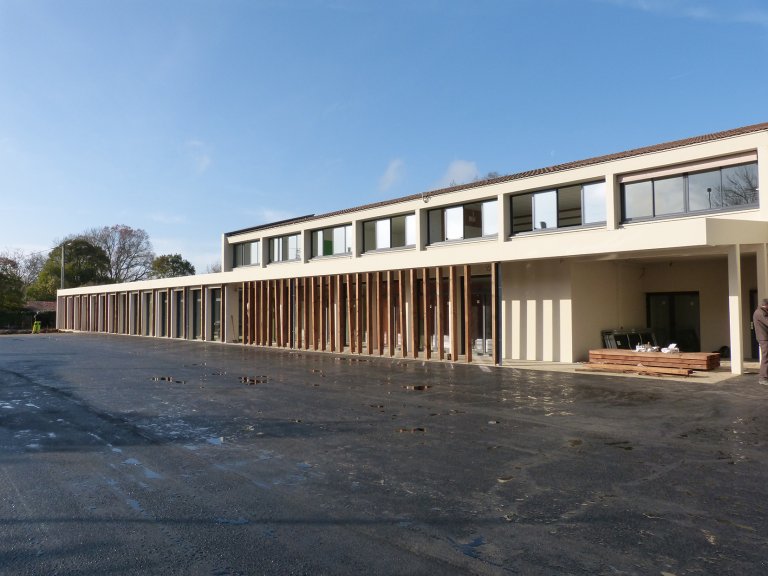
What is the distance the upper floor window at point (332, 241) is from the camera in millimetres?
26234

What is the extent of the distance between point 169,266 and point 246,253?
4213 cm

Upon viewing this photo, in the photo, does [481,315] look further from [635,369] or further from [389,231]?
[635,369]

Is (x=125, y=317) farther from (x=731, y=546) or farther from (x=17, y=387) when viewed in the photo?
(x=731, y=546)

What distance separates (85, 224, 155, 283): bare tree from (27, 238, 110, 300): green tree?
2.72 metres

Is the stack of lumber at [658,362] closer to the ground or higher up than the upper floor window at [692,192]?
closer to the ground

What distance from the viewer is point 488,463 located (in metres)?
6.32

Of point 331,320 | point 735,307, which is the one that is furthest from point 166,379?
point 735,307

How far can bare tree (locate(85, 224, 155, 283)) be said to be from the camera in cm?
7131

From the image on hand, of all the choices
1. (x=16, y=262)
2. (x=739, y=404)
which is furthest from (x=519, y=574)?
(x=16, y=262)

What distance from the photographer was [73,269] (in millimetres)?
63750

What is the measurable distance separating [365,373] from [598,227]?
843 centimetres

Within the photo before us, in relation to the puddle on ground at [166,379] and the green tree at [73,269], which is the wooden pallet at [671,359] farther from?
the green tree at [73,269]

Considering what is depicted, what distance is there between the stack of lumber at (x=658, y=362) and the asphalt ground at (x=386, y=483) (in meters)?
2.81

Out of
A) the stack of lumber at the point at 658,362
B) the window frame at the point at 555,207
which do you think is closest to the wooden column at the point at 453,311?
the window frame at the point at 555,207
